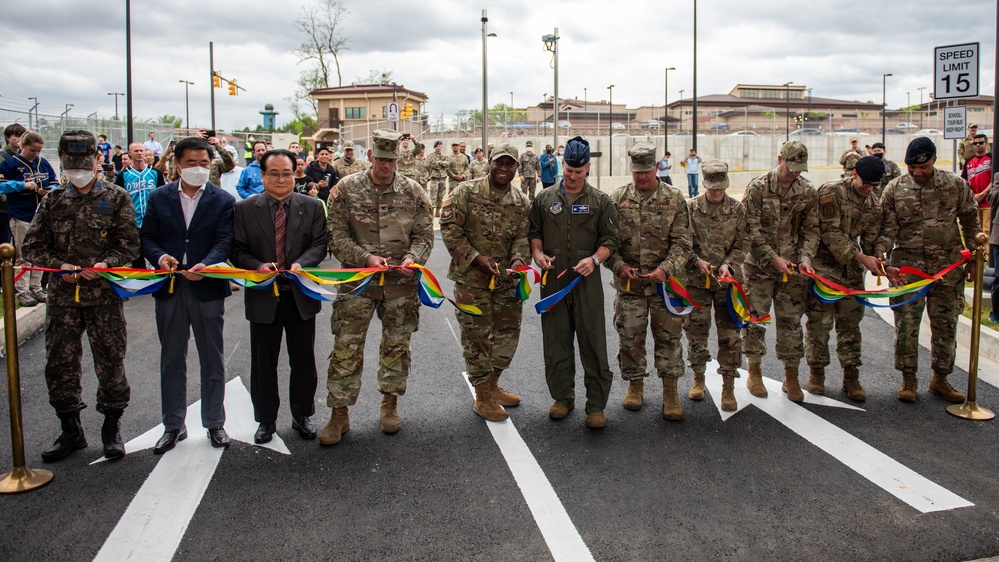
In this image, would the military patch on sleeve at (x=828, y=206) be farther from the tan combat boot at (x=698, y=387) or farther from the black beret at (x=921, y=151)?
the tan combat boot at (x=698, y=387)

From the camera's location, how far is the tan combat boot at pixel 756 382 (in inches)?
253

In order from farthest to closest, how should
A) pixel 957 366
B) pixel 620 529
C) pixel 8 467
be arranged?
pixel 957 366
pixel 8 467
pixel 620 529

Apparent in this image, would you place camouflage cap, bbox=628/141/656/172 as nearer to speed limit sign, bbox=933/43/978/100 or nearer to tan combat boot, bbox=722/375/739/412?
tan combat boot, bbox=722/375/739/412

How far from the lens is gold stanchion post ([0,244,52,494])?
4.56 metres

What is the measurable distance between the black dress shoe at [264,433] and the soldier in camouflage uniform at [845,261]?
4.43 metres

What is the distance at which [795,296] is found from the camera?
250 inches

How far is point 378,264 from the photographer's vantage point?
17.5 feet

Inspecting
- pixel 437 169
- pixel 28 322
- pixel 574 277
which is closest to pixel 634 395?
pixel 574 277

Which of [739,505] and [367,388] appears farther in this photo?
[367,388]

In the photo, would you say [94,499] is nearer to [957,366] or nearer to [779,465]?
[779,465]

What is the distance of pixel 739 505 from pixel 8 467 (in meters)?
4.58

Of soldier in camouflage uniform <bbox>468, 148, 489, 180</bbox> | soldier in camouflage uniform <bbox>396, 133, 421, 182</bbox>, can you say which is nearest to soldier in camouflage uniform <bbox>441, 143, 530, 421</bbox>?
soldier in camouflage uniform <bbox>396, 133, 421, 182</bbox>

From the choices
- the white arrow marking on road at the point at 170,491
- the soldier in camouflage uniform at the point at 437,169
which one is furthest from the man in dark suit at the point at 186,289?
the soldier in camouflage uniform at the point at 437,169

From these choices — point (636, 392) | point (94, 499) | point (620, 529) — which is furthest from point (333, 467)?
point (636, 392)
